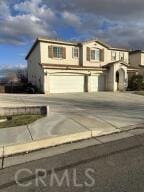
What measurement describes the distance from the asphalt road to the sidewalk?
0.97 metres

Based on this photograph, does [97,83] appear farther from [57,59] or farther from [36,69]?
[36,69]

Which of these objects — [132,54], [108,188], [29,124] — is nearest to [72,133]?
[29,124]

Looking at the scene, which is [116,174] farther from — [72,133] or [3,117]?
[3,117]

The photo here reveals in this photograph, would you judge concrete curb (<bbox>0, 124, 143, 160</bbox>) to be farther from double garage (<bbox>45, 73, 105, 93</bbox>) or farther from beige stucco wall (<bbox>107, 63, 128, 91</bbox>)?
beige stucco wall (<bbox>107, 63, 128, 91</bbox>)

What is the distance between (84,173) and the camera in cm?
472

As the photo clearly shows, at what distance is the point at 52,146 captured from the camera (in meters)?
6.66

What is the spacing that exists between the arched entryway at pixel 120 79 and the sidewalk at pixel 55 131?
62.5 feet

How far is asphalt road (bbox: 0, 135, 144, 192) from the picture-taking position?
13.7 ft

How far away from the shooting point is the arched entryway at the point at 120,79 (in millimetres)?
28881

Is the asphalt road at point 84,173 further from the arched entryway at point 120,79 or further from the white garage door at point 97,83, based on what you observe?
the arched entryway at point 120,79

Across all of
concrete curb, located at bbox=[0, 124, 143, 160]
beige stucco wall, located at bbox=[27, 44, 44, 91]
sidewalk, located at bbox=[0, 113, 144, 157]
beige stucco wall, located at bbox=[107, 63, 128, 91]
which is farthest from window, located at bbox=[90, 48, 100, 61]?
concrete curb, located at bbox=[0, 124, 143, 160]

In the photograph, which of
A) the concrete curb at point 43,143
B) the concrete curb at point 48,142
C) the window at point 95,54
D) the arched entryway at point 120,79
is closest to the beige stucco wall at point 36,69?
the window at point 95,54

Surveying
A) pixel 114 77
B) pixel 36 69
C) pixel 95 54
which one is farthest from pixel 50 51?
pixel 114 77

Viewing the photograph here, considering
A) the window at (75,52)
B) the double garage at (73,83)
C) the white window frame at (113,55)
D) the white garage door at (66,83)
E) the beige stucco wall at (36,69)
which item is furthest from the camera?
the white window frame at (113,55)
